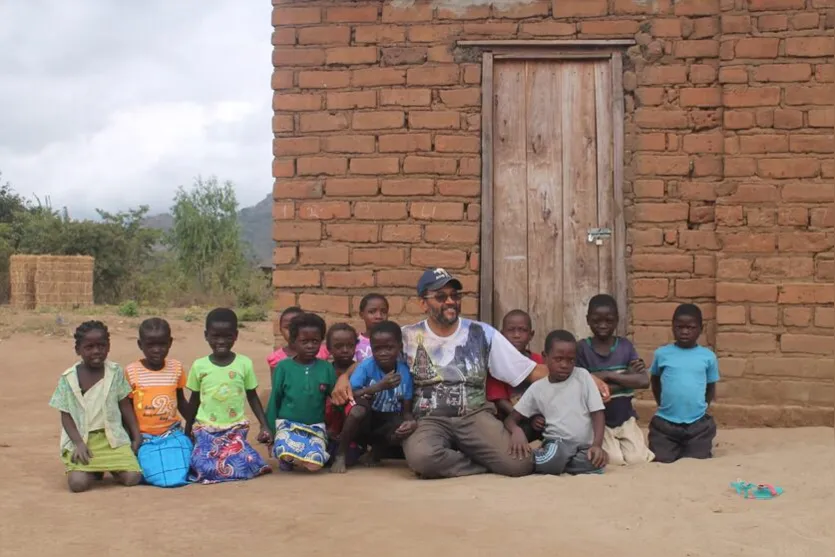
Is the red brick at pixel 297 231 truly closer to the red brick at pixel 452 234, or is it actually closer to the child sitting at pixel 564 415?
the red brick at pixel 452 234

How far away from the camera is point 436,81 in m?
5.80

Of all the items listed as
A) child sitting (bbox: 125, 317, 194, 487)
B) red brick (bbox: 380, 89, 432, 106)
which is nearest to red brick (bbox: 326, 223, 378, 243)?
red brick (bbox: 380, 89, 432, 106)

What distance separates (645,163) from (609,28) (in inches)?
35.9

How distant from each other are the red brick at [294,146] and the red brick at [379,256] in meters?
0.75

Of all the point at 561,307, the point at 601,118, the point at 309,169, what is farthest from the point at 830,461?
the point at 309,169

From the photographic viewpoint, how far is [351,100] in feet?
19.2

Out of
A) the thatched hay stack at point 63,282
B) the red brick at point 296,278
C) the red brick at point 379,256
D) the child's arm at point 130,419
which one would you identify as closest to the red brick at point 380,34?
the red brick at point 379,256

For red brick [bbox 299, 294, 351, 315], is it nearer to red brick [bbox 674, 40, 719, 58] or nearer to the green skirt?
the green skirt

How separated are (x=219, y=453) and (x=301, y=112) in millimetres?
2490

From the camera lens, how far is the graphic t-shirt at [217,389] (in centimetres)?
457

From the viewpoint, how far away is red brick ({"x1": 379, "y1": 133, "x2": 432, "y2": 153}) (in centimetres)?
579

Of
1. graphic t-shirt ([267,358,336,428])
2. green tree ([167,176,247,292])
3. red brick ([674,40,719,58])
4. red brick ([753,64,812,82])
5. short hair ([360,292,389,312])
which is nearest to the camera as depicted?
graphic t-shirt ([267,358,336,428])

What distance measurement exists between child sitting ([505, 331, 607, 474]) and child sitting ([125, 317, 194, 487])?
1713 millimetres

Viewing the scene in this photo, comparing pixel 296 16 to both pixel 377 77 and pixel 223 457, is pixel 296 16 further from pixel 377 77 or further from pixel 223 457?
pixel 223 457
